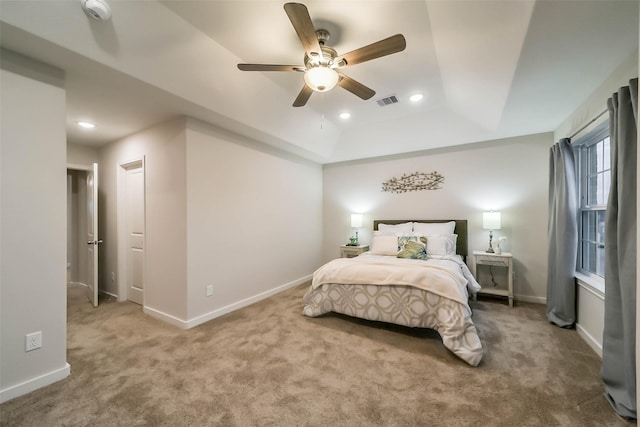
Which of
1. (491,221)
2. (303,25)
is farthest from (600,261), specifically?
(303,25)

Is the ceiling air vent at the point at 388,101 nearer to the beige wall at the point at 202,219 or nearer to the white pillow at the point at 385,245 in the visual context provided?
the beige wall at the point at 202,219

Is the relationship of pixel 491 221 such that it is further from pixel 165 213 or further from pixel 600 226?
pixel 165 213

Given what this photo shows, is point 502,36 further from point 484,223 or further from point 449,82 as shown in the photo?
point 484,223

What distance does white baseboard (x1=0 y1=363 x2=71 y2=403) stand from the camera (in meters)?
1.67

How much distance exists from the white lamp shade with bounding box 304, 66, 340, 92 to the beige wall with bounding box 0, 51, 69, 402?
1.88 m

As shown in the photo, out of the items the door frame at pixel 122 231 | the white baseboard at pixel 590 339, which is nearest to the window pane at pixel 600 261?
the white baseboard at pixel 590 339

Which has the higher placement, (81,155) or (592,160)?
(81,155)

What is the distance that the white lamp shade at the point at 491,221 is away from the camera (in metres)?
3.55

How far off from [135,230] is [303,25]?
3.52 metres

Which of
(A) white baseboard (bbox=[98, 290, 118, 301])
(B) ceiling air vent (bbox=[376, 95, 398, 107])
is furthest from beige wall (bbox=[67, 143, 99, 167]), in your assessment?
(B) ceiling air vent (bbox=[376, 95, 398, 107])

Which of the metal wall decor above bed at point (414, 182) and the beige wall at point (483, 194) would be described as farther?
the metal wall decor above bed at point (414, 182)

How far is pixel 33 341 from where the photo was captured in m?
1.79

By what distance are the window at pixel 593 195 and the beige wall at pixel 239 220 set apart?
3.68 m

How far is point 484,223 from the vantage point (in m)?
3.62
